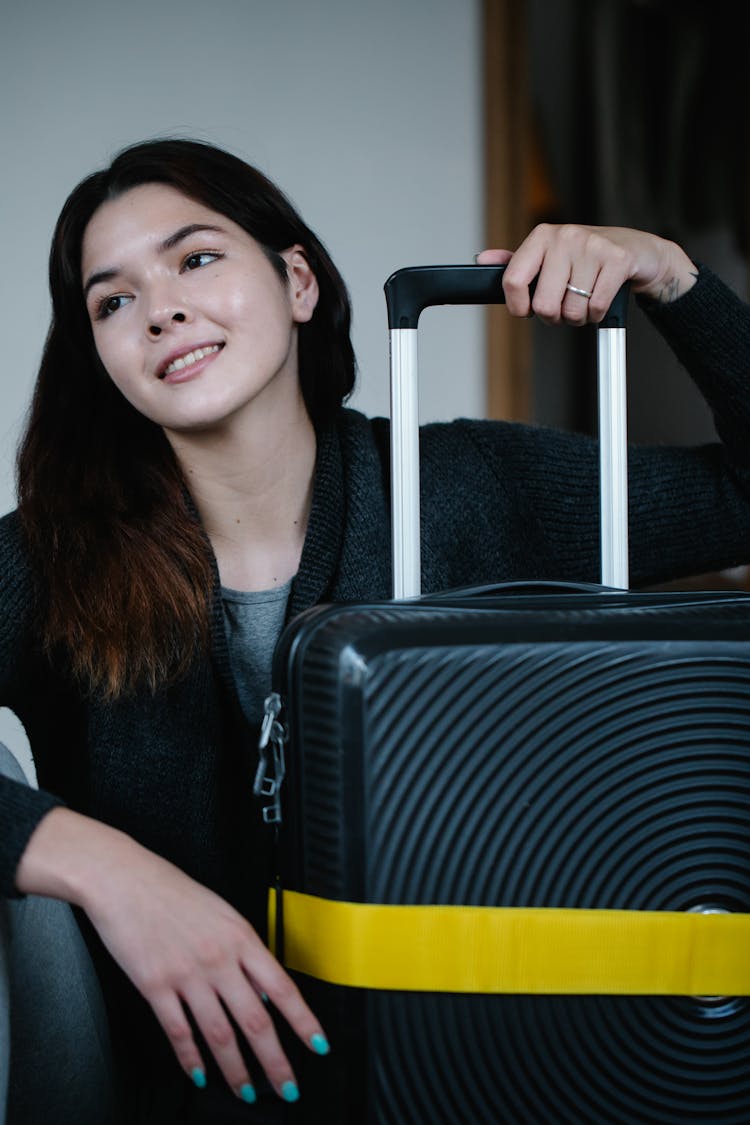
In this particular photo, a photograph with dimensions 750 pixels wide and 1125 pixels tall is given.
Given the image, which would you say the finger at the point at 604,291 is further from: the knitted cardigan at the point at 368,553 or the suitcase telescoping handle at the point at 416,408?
the knitted cardigan at the point at 368,553

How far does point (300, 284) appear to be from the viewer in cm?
106

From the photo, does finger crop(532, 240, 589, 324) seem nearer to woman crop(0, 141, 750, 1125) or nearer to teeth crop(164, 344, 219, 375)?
woman crop(0, 141, 750, 1125)

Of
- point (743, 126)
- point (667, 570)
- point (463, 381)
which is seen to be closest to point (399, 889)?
point (667, 570)

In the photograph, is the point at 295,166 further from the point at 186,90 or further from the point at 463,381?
the point at 463,381

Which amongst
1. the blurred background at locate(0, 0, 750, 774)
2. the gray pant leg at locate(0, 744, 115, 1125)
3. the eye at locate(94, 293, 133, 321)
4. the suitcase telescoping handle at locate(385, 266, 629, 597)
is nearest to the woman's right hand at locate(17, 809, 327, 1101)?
the gray pant leg at locate(0, 744, 115, 1125)

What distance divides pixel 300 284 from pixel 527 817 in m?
0.61

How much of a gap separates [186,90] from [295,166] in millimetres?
209

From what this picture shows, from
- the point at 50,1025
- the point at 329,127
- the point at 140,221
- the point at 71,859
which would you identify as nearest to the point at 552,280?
the point at 140,221

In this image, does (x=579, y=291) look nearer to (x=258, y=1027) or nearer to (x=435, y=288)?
(x=435, y=288)

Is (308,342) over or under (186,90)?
under

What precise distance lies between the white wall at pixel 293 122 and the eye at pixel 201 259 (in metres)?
0.89

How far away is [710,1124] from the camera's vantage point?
2.08ft

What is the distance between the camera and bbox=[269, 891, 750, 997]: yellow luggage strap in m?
0.61

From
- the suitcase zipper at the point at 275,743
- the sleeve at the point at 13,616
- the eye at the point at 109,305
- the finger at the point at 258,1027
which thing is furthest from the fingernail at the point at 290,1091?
the eye at the point at 109,305
